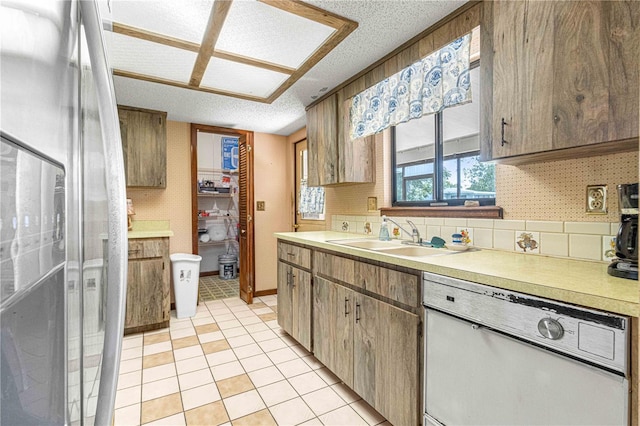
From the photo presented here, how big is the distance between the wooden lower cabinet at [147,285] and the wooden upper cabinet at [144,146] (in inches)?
27.6

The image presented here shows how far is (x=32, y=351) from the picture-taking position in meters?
0.35

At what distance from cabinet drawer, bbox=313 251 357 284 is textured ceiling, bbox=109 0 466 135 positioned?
4.51 feet

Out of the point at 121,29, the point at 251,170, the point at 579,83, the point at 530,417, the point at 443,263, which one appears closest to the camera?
the point at 530,417

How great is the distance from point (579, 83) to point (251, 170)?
3.41m

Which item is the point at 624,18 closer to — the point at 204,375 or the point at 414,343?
the point at 414,343

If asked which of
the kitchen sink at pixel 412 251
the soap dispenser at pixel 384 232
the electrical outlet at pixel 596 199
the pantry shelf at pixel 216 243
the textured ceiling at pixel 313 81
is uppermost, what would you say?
the textured ceiling at pixel 313 81

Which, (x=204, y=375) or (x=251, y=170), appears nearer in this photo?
(x=204, y=375)

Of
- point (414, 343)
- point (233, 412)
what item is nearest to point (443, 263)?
point (414, 343)

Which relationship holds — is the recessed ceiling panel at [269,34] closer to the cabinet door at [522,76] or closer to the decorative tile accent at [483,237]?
the cabinet door at [522,76]

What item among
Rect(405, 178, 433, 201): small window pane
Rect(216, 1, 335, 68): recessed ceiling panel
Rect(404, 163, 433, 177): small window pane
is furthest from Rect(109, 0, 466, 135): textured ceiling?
Rect(405, 178, 433, 201): small window pane

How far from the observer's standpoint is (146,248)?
2.93 metres

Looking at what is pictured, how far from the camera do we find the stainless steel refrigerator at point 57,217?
30 cm

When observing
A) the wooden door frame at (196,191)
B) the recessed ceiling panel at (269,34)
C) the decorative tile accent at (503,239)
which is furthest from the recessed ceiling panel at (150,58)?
the decorative tile accent at (503,239)

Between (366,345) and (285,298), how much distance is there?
3.80ft
